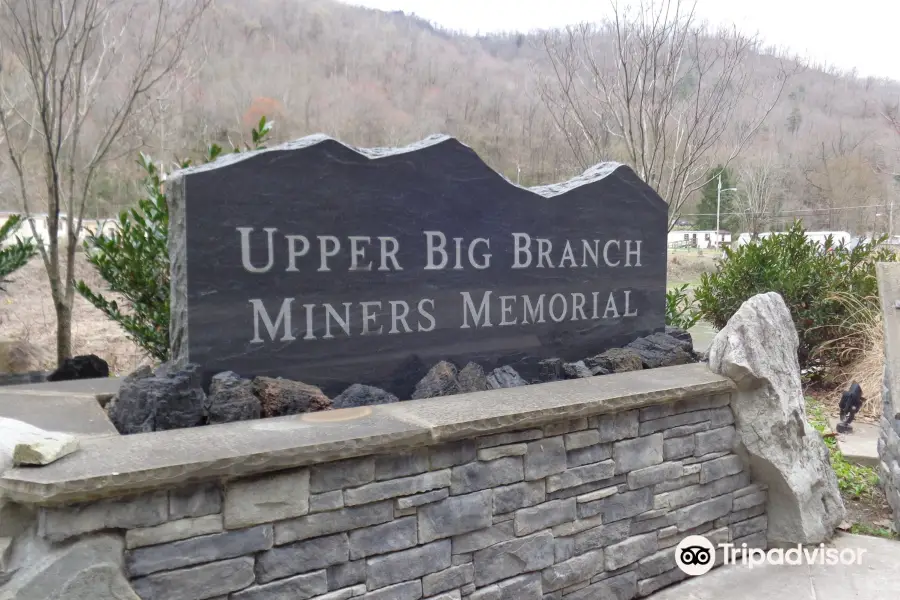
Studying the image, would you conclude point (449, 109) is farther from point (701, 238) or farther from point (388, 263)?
point (388, 263)

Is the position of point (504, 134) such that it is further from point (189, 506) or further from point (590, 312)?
point (189, 506)

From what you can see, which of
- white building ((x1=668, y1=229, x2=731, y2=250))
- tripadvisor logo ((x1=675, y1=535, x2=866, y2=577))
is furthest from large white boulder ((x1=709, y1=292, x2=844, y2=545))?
white building ((x1=668, y1=229, x2=731, y2=250))

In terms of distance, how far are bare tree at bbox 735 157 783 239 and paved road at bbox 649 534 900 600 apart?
2430 cm

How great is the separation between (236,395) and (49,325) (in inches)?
289

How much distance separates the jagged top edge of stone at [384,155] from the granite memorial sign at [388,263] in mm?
15

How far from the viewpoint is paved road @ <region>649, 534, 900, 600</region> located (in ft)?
9.05

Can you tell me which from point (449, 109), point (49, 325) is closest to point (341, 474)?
point (49, 325)

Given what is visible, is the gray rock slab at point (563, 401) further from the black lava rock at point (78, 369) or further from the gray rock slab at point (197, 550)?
the black lava rock at point (78, 369)

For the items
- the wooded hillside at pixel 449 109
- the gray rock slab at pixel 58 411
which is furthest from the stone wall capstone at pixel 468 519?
the wooded hillside at pixel 449 109

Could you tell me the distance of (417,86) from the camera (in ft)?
123

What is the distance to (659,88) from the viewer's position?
6.96 m

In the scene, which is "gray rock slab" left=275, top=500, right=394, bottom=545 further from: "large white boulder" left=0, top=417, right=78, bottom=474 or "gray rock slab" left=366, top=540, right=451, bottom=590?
"large white boulder" left=0, top=417, right=78, bottom=474

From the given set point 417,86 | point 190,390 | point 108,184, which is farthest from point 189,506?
point 417,86

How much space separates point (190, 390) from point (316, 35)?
5077 cm
